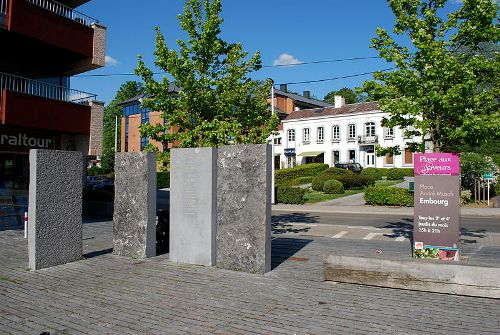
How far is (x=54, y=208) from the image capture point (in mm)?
9180

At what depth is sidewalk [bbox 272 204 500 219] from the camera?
852 inches

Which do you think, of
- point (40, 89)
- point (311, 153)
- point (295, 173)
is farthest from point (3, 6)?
point (311, 153)

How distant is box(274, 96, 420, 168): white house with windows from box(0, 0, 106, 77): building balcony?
3387cm

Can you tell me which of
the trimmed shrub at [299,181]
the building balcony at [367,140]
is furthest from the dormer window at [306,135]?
the trimmed shrub at [299,181]

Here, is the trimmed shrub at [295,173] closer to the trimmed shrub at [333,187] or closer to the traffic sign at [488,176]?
the trimmed shrub at [333,187]

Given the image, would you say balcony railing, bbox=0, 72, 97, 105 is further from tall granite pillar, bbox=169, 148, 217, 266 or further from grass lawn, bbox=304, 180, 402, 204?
grass lawn, bbox=304, 180, 402, 204

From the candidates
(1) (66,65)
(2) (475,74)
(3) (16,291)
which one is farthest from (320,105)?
(3) (16,291)

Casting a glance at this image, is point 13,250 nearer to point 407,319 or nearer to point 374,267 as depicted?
point 374,267

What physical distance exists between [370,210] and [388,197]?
7.75ft

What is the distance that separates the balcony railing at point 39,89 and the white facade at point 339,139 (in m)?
34.0

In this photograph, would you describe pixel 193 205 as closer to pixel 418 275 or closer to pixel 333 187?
pixel 418 275

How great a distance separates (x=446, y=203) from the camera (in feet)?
30.5

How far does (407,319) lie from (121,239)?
22.3 feet

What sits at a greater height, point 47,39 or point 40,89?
point 47,39
